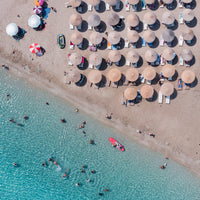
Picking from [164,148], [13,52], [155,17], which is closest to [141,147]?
[164,148]

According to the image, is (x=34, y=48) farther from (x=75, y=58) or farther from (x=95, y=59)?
(x=95, y=59)

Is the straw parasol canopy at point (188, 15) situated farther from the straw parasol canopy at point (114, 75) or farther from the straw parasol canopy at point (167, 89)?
the straw parasol canopy at point (114, 75)

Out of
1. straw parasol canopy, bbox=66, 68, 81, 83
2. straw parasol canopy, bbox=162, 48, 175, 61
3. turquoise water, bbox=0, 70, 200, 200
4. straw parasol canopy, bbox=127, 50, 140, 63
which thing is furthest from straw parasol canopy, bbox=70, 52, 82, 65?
straw parasol canopy, bbox=162, 48, 175, 61

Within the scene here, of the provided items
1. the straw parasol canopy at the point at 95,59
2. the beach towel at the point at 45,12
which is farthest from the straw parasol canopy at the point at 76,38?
the beach towel at the point at 45,12

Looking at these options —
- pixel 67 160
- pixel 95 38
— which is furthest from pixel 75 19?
pixel 67 160

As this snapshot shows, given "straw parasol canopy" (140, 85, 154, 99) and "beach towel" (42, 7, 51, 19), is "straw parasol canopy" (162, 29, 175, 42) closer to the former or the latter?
"straw parasol canopy" (140, 85, 154, 99)
